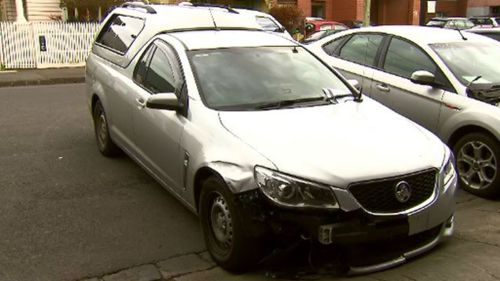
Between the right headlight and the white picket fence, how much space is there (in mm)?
15933

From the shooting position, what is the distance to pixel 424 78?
228 inches

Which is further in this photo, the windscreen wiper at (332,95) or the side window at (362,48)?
the side window at (362,48)

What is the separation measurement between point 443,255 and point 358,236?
896 mm

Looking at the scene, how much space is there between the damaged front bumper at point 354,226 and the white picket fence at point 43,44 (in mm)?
15775

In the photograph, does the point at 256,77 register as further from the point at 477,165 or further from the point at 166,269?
the point at 477,165

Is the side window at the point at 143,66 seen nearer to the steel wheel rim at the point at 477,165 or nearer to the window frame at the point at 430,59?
the window frame at the point at 430,59

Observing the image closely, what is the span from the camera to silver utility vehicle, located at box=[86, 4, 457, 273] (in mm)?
3490

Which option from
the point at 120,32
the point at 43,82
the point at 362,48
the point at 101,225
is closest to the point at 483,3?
the point at 43,82

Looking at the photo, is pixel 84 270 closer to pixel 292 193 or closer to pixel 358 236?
pixel 292 193

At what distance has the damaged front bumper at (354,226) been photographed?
3.43m

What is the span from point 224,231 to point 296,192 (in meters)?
0.67

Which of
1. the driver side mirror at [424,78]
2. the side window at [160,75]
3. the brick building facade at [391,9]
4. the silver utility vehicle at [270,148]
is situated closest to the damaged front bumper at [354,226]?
the silver utility vehicle at [270,148]

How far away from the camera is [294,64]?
16.8 feet

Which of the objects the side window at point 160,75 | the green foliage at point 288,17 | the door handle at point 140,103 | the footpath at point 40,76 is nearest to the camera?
the side window at point 160,75
